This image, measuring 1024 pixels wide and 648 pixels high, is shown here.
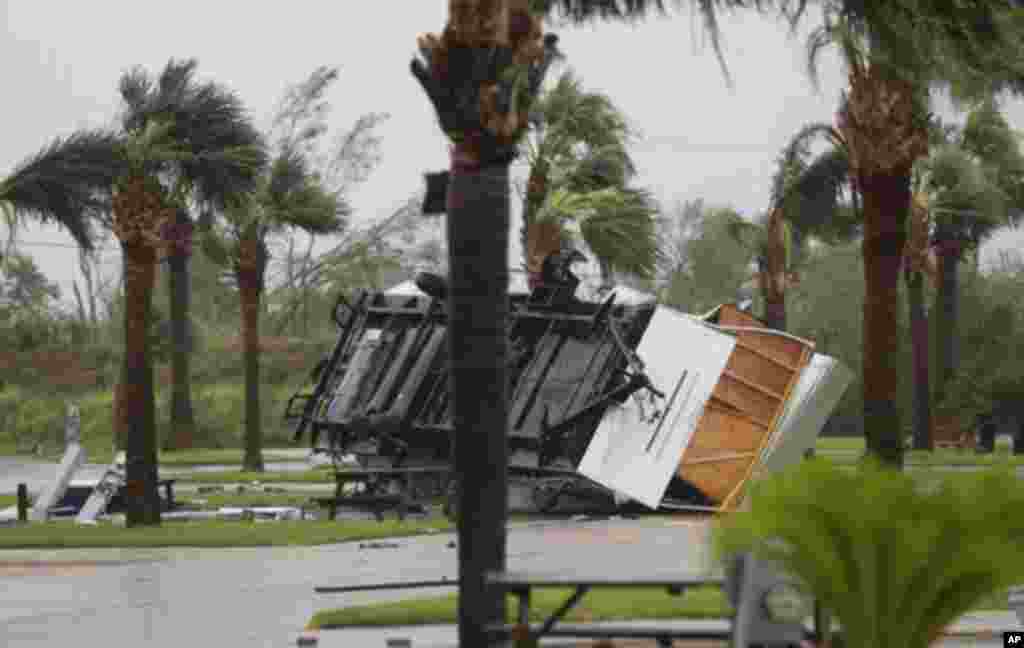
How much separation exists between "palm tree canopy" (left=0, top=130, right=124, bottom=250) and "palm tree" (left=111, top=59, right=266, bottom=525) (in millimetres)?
261

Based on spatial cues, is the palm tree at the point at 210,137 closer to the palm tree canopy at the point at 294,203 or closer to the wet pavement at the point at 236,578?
the wet pavement at the point at 236,578

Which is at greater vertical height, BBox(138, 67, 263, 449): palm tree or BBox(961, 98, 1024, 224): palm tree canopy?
BBox(961, 98, 1024, 224): palm tree canopy

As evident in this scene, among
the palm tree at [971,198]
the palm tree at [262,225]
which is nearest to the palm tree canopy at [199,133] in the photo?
the palm tree at [262,225]

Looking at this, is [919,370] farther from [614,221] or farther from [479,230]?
[479,230]

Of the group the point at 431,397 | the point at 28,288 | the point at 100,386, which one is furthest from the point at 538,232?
the point at 28,288

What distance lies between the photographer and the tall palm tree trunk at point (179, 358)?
5022cm

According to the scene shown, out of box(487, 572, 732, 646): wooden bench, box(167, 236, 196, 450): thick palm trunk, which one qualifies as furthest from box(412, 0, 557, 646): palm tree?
box(167, 236, 196, 450): thick palm trunk

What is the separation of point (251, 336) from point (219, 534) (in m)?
16.8

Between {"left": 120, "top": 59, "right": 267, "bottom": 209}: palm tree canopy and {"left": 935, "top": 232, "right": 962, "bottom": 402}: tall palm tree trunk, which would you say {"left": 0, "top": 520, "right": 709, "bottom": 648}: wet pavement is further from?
{"left": 935, "top": 232, "right": 962, "bottom": 402}: tall palm tree trunk

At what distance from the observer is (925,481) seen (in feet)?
31.7

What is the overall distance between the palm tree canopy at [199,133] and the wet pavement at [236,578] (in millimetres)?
5165

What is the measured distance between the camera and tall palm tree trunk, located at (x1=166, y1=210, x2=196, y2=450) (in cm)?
5022

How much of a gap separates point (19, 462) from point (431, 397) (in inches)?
1125

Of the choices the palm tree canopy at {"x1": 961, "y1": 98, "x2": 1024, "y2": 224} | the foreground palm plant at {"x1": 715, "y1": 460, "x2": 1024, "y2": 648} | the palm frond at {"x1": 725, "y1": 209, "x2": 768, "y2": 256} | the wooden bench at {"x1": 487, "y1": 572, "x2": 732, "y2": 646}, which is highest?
the palm tree canopy at {"x1": 961, "y1": 98, "x2": 1024, "y2": 224}
